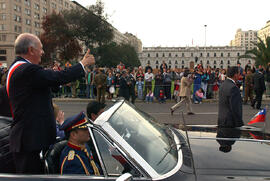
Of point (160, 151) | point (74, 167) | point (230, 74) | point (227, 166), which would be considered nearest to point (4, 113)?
point (74, 167)

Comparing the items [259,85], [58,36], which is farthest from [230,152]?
[58,36]

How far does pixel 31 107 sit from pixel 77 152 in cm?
62

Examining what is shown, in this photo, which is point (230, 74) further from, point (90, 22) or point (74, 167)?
point (90, 22)

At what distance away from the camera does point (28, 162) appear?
7.85ft

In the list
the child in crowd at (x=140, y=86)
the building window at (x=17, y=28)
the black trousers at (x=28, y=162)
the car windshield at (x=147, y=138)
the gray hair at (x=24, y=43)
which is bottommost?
the black trousers at (x=28, y=162)

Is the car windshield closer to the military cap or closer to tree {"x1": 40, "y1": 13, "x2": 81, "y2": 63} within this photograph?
the military cap

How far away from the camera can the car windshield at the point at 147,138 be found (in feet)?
7.14

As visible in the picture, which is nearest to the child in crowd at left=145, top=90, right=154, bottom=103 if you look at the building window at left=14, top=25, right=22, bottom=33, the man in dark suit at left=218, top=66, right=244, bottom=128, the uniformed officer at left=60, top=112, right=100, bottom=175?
the man in dark suit at left=218, top=66, right=244, bottom=128

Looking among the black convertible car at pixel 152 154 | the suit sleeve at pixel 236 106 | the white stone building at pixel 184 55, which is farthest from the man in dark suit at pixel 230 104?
the white stone building at pixel 184 55

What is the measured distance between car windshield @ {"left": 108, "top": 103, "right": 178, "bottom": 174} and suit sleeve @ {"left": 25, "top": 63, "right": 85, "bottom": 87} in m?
0.57

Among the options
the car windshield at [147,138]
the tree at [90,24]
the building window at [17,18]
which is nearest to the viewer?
the car windshield at [147,138]

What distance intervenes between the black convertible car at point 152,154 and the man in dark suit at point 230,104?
178 centimetres

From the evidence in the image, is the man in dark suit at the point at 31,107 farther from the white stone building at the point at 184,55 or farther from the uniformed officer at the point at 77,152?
the white stone building at the point at 184,55

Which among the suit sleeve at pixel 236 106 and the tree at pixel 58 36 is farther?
the tree at pixel 58 36
